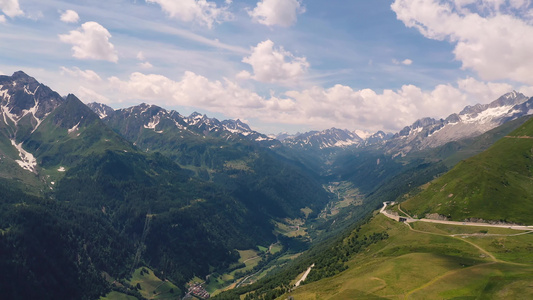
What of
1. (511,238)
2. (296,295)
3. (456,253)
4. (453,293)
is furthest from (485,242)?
(296,295)

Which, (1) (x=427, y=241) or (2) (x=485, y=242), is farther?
(1) (x=427, y=241)

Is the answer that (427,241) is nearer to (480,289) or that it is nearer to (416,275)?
(416,275)

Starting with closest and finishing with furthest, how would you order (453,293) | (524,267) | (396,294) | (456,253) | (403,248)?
(453,293), (396,294), (524,267), (456,253), (403,248)

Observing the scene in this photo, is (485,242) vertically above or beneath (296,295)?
above

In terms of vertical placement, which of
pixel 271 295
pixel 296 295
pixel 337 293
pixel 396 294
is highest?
pixel 396 294

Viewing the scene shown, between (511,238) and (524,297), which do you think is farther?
(511,238)

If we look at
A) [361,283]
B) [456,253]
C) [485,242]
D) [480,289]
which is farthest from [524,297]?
[485,242]

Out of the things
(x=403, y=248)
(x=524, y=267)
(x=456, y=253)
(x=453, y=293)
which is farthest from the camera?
(x=403, y=248)

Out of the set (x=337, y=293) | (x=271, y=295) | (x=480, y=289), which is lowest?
(x=271, y=295)

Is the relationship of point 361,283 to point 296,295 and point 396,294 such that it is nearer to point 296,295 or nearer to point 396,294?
point 396,294
